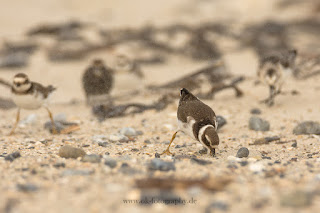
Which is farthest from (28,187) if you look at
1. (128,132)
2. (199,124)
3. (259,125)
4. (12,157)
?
(259,125)

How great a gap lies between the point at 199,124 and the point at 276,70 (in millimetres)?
2986

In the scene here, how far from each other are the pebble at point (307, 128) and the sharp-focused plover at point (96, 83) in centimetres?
418

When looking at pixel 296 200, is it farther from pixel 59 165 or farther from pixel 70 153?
pixel 70 153

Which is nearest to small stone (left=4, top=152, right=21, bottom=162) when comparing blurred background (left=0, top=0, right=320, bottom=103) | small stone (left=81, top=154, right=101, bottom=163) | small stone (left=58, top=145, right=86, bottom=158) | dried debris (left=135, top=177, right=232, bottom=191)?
small stone (left=58, top=145, right=86, bottom=158)

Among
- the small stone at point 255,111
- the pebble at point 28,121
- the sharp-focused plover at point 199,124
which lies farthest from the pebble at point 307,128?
the pebble at point 28,121

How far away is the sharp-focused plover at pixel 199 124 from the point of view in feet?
14.7

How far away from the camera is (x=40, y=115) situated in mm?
7699

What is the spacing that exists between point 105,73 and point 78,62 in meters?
4.14

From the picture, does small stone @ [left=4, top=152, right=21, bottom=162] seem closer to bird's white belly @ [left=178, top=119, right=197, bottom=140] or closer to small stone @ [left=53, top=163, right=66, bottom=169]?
small stone @ [left=53, top=163, right=66, bottom=169]

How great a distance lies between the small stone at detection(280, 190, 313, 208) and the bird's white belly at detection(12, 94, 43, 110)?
13.7ft

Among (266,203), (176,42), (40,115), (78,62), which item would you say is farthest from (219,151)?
(176,42)

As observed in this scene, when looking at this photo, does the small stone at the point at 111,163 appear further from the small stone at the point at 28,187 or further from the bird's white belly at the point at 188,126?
the bird's white belly at the point at 188,126

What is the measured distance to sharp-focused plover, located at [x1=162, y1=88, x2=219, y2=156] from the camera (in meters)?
4.48

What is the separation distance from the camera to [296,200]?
2.87 metres
